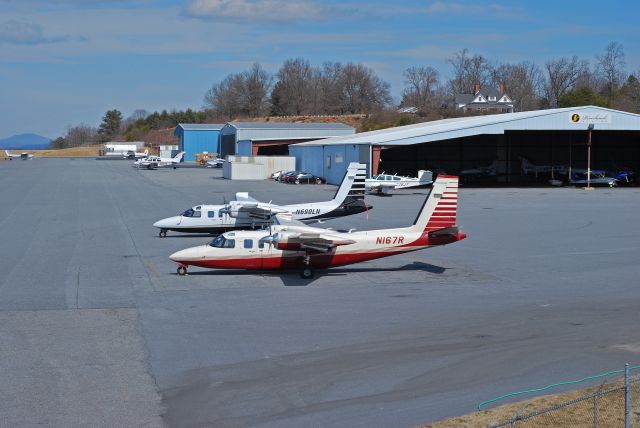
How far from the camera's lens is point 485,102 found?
151375mm

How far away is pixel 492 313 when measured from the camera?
21.9 meters

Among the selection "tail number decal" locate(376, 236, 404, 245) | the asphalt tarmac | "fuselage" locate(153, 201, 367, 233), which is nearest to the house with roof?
the asphalt tarmac

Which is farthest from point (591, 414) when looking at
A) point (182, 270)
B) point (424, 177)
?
point (424, 177)

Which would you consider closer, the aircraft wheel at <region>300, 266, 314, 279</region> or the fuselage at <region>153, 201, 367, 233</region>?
the aircraft wheel at <region>300, 266, 314, 279</region>

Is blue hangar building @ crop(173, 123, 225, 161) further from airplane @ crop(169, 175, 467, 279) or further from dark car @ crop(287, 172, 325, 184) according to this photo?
airplane @ crop(169, 175, 467, 279)

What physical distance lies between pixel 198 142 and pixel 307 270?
117751 mm

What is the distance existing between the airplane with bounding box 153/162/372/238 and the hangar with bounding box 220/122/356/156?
70.5 metres

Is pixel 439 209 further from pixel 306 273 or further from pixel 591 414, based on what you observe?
pixel 591 414

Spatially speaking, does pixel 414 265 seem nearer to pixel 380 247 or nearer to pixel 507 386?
pixel 380 247

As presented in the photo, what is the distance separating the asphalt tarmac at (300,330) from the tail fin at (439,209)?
1830 millimetres

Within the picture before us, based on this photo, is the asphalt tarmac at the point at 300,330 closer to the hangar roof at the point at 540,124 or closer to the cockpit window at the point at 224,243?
the cockpit window at the point at 224,243

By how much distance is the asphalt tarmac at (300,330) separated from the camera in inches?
575

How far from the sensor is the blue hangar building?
140500mm

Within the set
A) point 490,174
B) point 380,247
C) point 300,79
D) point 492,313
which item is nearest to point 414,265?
point 380,247
